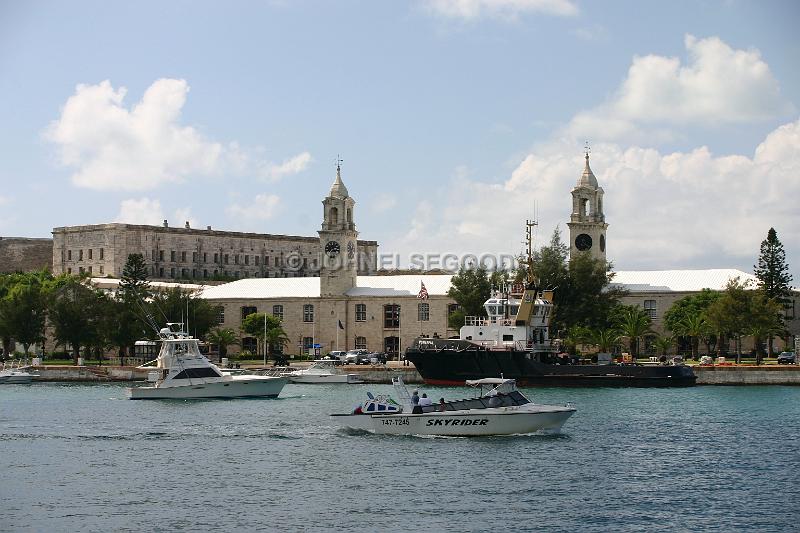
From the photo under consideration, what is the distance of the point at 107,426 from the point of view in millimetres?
65750

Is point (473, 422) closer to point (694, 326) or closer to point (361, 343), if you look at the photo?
point (694, 326)

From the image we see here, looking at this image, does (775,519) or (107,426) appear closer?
(775,519)

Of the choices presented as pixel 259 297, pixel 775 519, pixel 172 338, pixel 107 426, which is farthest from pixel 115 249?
pixel 775 519

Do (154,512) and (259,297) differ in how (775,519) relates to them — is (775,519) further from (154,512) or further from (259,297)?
(259,297)

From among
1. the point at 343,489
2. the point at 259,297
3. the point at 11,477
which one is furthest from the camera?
the point at 259,297

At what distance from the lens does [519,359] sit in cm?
9556

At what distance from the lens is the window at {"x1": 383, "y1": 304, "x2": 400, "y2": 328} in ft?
426

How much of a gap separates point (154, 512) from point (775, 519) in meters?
18.2

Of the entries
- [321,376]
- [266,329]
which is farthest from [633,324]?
[266,329]

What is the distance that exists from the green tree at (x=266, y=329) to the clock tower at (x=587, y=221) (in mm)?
27946

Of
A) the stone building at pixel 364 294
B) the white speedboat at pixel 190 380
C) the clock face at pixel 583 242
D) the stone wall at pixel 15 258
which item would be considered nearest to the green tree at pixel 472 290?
the stone building at pixel 364 294

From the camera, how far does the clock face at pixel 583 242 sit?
420 ft

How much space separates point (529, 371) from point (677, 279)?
3346 cm

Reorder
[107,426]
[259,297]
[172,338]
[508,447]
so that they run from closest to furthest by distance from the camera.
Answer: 1. [508,447]
2. [107,426]
3. [172,338]
4. [259,297]
